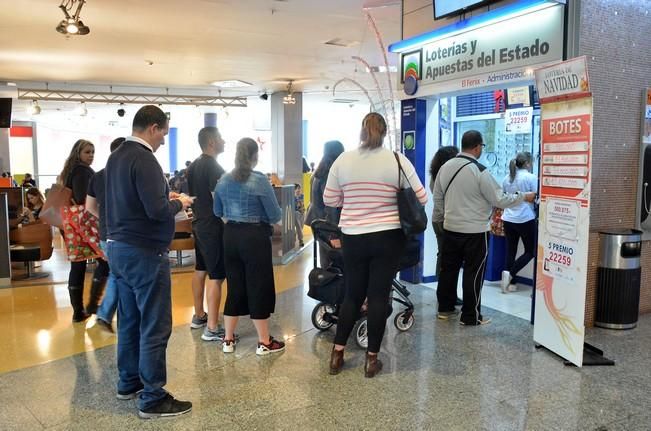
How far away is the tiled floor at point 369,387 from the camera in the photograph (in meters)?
2.66

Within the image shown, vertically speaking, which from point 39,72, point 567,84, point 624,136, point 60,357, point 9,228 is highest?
point 39,72

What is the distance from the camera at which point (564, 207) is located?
333 cm

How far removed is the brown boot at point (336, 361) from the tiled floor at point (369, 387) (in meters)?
0.05

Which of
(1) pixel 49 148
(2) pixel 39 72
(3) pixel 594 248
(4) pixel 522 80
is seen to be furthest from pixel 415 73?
(1) pixel 49 148

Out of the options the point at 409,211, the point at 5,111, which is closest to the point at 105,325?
the point at 409,211

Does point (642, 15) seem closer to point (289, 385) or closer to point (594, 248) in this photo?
point (594, 248)

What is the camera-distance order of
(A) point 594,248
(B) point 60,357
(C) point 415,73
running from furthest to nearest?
(C) point 415,73 < (A) point 594,248 < (B) point 60,357

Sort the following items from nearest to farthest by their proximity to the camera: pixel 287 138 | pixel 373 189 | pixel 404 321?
pixel 373 189, pixel 404 321, pixel 287 138

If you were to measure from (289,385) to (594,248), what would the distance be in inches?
99.4

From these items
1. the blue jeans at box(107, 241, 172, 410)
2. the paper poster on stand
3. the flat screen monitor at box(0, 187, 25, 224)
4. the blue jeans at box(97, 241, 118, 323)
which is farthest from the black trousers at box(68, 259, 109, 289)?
the paper poster on stand

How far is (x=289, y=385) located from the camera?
3.07 m

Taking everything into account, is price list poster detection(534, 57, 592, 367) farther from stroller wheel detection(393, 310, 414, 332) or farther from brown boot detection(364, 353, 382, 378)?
brown boot detection(364, 353, 382, 378)

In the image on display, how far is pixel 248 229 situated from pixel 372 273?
808mm

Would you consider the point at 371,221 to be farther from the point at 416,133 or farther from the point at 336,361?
the point at 416,133
